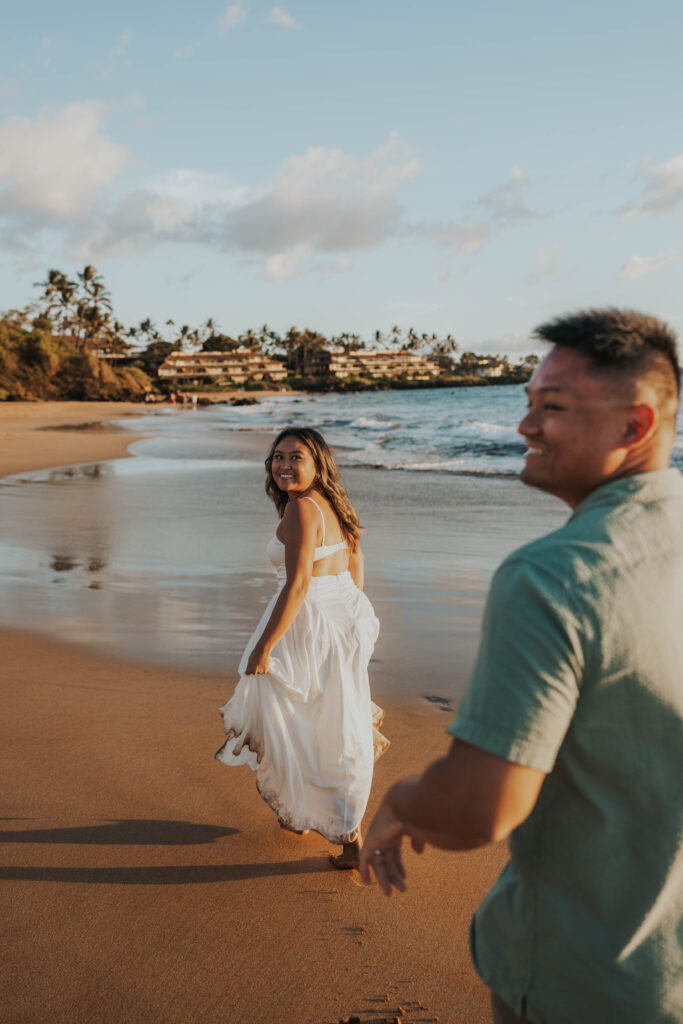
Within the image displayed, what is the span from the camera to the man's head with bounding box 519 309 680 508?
1.37 meters

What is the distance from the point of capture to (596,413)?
1.38 m

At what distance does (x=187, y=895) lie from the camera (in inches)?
132

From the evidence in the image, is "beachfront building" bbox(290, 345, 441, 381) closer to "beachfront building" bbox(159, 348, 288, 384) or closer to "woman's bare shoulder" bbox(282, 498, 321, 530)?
"beachfront building" bbox(159, 348, 288, 384)

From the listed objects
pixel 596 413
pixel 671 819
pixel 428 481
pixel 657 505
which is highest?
pixel 596 413

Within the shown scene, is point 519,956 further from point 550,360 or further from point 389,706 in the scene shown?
point 389,706

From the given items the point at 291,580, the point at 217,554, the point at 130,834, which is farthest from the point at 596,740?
the point at 217,554

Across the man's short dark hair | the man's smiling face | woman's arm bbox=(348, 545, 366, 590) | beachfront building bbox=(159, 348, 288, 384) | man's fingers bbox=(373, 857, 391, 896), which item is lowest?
man's fingers bbox=(373, 857, 391, 896)

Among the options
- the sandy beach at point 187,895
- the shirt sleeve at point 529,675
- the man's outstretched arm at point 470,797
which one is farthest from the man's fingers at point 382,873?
the sandy beach at point 187,895

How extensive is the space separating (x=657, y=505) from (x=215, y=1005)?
230cm

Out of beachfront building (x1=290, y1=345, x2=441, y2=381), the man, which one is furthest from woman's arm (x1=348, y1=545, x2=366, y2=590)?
beachfront building (x1=290, y1=345, x2=441, y2=381)

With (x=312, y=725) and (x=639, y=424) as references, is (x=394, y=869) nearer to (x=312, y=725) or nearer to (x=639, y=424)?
(x=639, y=424)

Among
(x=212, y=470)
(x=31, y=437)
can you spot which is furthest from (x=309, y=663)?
(x=31, y=437)

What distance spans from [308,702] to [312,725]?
0.32 ft

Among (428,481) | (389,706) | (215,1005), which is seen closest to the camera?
(215,1005)
